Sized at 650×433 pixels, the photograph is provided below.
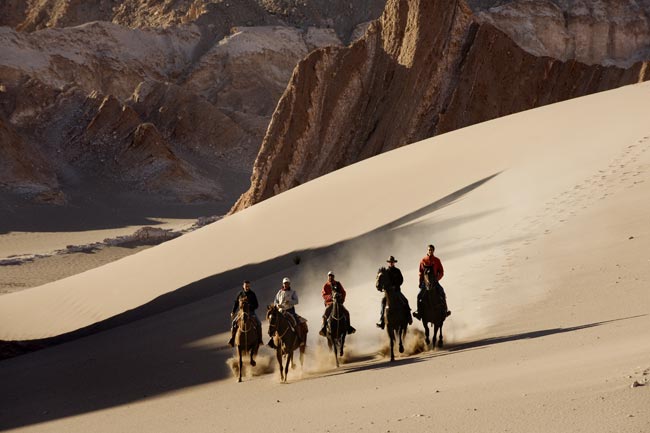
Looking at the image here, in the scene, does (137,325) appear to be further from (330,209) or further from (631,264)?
(631,264)

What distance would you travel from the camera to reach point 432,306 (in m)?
11.9

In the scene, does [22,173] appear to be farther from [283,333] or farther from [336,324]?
[283,333]

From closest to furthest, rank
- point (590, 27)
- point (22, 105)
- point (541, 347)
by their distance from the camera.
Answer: point (541, 347) → point (22, 105) → point (590, 27)

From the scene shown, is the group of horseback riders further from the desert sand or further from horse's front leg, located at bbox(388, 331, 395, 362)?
the desert sand

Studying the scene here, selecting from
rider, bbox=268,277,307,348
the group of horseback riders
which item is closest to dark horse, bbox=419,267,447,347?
the group of horseback riders

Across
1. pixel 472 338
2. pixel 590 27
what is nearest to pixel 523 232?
pixel 472 338

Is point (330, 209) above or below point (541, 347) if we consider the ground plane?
above

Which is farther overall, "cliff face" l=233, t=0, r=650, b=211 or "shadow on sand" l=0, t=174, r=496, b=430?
"cliff face" l=233, t=0, r=650, b=211

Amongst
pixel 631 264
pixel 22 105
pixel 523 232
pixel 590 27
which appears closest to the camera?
pixel 631 264

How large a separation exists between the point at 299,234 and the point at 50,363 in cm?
607

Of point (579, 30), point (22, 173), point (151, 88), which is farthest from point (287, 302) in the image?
point (579, 30)

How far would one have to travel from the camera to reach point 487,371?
9320 millimetres

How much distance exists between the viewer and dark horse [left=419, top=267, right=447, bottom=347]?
1188cm

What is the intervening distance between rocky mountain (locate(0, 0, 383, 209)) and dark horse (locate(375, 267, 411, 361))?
49546mm
